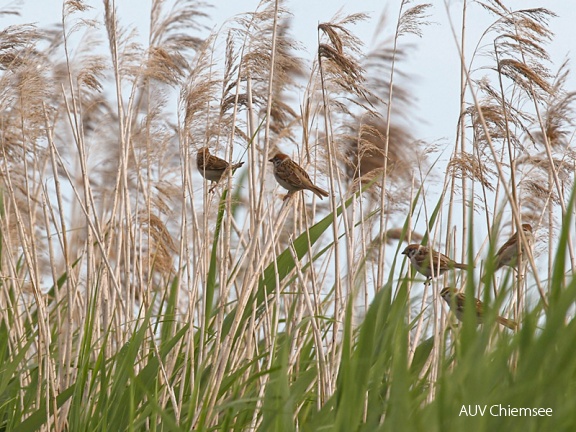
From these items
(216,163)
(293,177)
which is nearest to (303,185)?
(293,177)

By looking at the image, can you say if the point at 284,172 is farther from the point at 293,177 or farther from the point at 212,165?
the point at 212,165

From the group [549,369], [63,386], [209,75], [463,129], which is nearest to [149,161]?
[209,75]

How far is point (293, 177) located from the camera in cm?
390

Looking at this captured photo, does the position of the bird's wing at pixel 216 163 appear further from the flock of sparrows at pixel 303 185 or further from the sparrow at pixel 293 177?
the sparrow at pixel 293 177

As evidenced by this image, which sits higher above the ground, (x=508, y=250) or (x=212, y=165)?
(x=212, y=165)

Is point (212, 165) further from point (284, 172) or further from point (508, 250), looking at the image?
point (508, 250)

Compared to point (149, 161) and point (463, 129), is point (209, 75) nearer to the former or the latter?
point (149, 161)

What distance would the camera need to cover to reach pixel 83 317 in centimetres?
381

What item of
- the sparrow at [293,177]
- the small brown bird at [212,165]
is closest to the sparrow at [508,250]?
the sparrow at [293,177]

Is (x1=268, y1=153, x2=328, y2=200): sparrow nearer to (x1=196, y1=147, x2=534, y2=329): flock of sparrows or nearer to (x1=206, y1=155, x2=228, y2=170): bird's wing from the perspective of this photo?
(x1=196, y1=147, x2=534, y2=329): flock of sparrows

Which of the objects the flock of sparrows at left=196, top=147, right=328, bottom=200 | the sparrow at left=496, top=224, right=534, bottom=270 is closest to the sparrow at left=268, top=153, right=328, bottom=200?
the flock of sparrows at left=196, top=147, right=328, bottom=200

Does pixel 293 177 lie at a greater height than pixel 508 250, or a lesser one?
greater

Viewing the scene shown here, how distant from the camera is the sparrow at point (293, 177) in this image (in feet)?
12.6

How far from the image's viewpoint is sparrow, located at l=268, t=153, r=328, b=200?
386 centimetres
